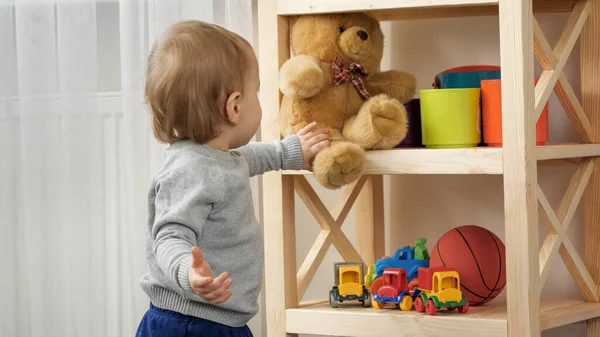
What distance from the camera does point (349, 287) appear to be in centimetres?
168

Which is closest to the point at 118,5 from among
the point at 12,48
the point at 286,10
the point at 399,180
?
the point at 12,48

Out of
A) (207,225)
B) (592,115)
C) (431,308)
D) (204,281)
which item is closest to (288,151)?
(207,225)

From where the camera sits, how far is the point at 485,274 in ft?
5.38

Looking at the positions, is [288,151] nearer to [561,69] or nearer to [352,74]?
[352,74]

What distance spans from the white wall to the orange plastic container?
33 centimetres

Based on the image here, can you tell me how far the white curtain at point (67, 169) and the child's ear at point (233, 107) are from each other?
0.53 m

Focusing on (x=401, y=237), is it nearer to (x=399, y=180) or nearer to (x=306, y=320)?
(x=399, y=180)

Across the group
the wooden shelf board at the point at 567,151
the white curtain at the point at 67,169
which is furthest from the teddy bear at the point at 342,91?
the white curtain at the point at 67,169

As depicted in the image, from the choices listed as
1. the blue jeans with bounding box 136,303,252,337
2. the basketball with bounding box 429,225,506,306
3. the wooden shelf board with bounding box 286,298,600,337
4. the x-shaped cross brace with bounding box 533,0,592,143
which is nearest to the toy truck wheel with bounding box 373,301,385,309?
the wooden shelf board with bounding box 286,298,600,337

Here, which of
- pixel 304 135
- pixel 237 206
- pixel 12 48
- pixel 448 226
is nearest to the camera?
pixel 237 206

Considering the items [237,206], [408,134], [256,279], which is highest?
[408,134]

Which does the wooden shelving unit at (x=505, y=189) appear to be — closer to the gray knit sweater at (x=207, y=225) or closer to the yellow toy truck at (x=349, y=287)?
the yellow toy truck at (x=349, y=287)

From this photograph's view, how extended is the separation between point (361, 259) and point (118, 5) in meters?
0.78

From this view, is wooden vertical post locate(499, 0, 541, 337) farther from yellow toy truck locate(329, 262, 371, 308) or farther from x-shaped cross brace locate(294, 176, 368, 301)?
x-shaped cross brace locate(294, 176, 368, 301)
